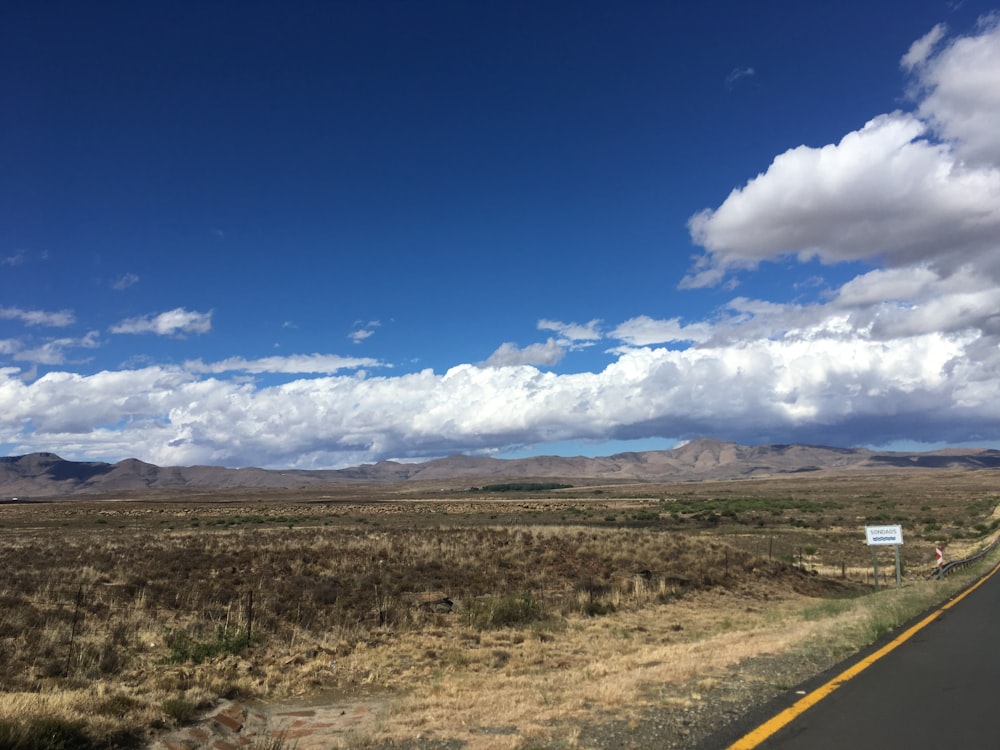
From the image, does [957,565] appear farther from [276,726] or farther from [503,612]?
[276,726]

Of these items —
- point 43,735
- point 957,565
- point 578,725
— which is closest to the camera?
point 43,735

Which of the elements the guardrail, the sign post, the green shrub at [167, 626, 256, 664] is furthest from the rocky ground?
the guardrail

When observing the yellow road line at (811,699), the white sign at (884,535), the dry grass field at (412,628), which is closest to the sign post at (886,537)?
the white sign at (884,535)

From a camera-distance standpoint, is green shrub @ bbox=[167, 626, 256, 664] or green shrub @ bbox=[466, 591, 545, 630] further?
green shrub @ bbox=[466, 591, 545, 630]

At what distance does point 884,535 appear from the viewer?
21.0 meters

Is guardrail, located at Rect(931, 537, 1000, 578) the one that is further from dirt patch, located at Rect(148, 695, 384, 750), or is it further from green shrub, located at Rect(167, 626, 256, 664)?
green shrub, located at Rect(167, 626, 256, 664)

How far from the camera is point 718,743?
6.49 m

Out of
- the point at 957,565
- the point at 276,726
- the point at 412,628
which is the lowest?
the point at 957,565

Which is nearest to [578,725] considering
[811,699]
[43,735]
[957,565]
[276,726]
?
[811,699]

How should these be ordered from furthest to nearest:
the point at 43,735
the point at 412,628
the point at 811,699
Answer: the point at 412,628
the point at 811,699
the point at 43,735

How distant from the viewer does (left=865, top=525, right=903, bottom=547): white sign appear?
2069cm

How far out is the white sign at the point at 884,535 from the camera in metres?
20.7

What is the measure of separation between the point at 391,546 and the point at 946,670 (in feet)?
72.1

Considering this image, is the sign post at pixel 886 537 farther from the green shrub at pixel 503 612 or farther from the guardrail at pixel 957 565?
the green shrub at pixel 503 612
